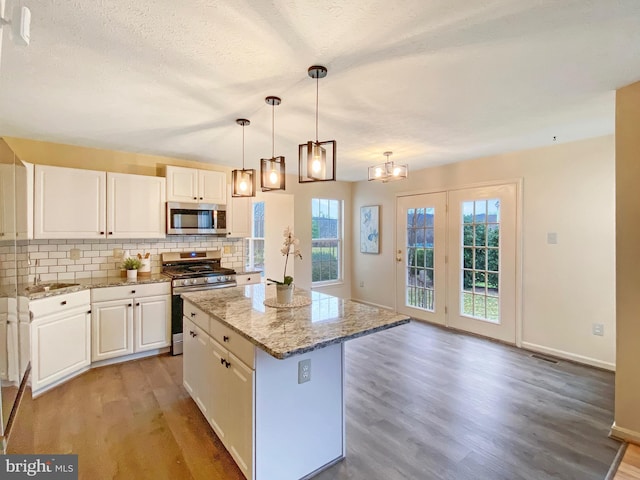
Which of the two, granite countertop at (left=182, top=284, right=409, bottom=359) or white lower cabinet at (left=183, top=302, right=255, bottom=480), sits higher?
granite countertop at (left=182, top=284, right=409, bottom=359)

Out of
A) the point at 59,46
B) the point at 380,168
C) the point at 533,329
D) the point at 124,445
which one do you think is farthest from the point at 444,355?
the point at 59,46

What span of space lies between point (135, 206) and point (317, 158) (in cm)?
268

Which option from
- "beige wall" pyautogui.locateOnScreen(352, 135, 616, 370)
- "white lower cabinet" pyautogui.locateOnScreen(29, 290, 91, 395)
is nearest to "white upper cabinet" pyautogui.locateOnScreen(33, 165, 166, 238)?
"white lower cabinet" pyautogui.locateOnScreen(29, 290, 91, 395)

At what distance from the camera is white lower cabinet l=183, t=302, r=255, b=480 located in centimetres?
167

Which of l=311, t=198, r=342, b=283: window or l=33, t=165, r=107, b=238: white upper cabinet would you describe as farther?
l=311, t=198, r=342, b=283: window

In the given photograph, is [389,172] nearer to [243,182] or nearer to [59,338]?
[243,182]

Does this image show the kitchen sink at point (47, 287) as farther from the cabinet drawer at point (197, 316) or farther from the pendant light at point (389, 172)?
the pendant light at point (389, 172)

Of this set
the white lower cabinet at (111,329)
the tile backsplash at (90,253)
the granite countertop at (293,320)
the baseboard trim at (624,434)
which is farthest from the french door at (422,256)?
the white lower cabinet at (111,329)

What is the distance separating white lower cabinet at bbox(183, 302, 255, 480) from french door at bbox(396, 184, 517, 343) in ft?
11.4

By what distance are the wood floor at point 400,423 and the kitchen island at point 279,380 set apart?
0.21 metres

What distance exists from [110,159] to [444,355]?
4414 mm

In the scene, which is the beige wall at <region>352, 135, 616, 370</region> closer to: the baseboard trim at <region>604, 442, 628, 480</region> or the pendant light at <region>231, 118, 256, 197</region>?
the baseboard trim at <region>604, 442, 628, 480</region>

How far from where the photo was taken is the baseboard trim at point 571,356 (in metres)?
3.18

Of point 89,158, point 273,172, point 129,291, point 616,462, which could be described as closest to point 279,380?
point 273,172
